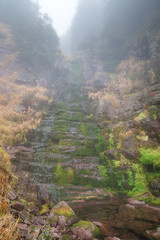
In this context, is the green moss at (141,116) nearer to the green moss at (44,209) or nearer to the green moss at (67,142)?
the green moss at (67,142)

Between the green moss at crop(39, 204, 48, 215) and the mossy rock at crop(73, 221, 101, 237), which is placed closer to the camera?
the mossy rock at crop(73, 221, 101, 237)

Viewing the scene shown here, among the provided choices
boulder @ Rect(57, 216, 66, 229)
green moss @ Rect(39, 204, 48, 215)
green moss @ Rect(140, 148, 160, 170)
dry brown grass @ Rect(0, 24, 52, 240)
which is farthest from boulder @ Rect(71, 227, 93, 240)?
green moss @ Rect(140, 148, 160, 170)

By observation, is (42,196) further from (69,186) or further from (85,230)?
(85,230)

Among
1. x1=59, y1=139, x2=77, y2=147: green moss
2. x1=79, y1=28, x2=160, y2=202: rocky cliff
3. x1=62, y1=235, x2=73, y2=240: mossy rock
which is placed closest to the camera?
x1=62, y1=235, x2=73, y2=240: mossy rock

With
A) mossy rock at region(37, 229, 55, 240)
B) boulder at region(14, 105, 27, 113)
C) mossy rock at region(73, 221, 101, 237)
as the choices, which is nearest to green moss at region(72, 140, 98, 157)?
mossy rock at region(73, 221, 101, 237)

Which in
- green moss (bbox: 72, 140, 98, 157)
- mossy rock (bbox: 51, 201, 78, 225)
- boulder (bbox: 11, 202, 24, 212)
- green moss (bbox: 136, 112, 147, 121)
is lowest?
mossy rock (bbox: 51, 201, 78, 225)

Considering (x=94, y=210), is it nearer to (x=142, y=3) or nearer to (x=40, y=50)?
(x=40, y=50)

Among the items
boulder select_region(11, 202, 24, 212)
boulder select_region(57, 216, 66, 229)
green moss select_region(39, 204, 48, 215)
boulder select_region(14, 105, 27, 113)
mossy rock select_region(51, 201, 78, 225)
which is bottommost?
green moss select_region(39, 204, 48, 215)

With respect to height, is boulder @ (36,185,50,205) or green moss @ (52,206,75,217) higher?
green moss @ (52,206,75,217)

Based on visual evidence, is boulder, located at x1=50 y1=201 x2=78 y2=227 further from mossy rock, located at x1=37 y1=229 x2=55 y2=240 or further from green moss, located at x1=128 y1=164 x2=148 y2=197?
green moss, located at x1=128 y1=164 x2=148 y2=197

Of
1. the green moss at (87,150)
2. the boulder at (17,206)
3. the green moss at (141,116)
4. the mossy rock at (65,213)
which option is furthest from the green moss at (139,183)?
the boulder at (17,206)

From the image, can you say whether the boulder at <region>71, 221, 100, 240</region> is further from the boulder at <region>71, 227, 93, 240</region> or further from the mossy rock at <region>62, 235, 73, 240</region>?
the mossy rock at <region>62, 235, 73, 240</region>

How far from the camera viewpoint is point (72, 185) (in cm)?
760

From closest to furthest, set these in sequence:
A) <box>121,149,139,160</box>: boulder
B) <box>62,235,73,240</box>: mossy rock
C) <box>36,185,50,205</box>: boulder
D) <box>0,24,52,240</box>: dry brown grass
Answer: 1. <box>62,235,73,240</box>: mossy rock
2. <box>36,185,50,205</box>: boulder
3. <box>121,149,139,160</box>: boulder
4. <box>0,24,52,240</box>: dry brown grass
